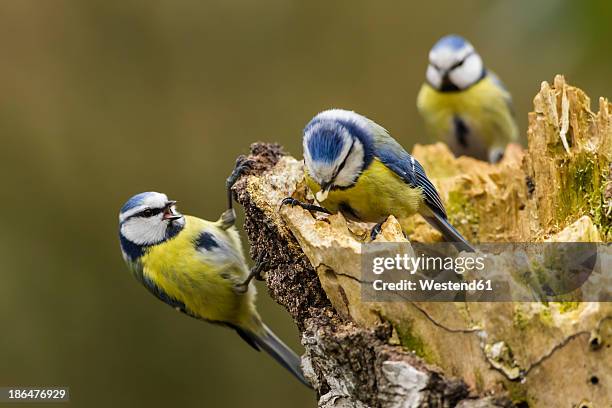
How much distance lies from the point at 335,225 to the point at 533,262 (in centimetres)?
46

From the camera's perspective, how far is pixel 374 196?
2137 millimetres

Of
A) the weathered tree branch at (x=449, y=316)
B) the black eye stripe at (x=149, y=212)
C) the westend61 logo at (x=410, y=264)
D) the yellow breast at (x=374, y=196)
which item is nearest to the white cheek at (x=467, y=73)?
the weathered tree branch at (x=449, y=316)

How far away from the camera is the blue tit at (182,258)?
7.92 feet

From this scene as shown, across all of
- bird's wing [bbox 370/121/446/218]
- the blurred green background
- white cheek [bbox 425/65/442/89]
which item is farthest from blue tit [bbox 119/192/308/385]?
the blurred green background

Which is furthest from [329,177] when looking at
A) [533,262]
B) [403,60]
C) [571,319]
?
[403,60]

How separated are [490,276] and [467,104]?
2195 millimetres

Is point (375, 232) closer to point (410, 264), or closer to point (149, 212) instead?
point (410, 264)

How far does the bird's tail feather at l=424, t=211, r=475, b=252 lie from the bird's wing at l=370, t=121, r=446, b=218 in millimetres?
53

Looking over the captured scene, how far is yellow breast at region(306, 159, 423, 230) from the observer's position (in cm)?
211

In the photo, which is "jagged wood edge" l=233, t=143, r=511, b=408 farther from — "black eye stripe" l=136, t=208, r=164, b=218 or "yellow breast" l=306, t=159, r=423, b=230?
"black eye stripe" l=136, t=208, r=164, b=218

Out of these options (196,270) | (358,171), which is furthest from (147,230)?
(358,171)

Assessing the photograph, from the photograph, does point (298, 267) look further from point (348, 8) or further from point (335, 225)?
point (348, 8)

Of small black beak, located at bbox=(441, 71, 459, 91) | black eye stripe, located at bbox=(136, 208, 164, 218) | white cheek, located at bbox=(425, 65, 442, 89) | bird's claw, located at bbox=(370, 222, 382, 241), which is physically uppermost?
white cheek, located at bbox=(425, 65, 442, 89)

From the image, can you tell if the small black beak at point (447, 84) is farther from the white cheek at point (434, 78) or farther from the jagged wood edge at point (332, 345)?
the jagged wood edge at point (332, 345)
